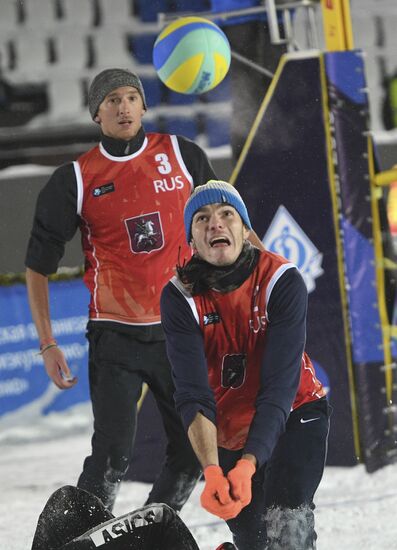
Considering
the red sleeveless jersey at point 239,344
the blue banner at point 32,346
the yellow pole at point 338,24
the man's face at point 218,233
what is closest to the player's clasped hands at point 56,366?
the red sleeveless jersey at point 239,344

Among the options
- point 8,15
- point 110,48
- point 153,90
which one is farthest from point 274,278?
point 8,15

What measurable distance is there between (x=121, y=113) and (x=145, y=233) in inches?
17.1

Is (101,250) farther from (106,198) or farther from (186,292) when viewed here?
(186,292)

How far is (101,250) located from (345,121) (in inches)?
64.2

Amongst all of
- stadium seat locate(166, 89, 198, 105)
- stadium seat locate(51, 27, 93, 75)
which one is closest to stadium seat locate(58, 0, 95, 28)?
stadium seat locate(51, 27, 93, 75)

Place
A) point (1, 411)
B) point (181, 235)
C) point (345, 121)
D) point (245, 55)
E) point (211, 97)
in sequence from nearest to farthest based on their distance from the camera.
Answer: point (181, 235), point (345, 121), point (245, 55), point (1, 411), point (211, 97)

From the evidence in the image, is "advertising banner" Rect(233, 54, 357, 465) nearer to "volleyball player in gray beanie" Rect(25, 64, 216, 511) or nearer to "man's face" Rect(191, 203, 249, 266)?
"volleyball player in gray beanie" Rect(25, 64, 216, 511)

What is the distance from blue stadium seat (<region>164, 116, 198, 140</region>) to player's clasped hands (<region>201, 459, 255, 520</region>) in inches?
216

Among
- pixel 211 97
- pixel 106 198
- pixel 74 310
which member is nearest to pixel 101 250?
pixel 106 198

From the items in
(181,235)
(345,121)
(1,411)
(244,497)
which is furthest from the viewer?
(1,411)

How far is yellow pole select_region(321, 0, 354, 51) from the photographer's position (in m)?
4.77

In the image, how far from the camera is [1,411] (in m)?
6.70

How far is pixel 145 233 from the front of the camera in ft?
12.2

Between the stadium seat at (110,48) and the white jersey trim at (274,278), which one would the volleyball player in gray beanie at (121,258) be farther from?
the stadium seat at (110,48)
